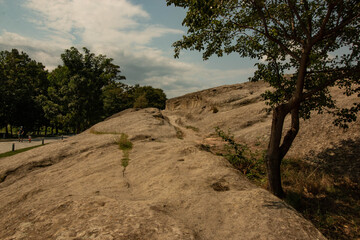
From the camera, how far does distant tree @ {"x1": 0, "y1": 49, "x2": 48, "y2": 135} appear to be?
34.6 metres

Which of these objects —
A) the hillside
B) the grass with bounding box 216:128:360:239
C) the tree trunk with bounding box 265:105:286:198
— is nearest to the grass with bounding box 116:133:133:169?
the hillside

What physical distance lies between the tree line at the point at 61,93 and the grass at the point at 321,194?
19.8m

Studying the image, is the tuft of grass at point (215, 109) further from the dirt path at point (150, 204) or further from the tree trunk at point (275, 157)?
the tree trunk at point (275, 157)

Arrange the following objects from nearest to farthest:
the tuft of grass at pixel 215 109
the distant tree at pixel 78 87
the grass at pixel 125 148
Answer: the grass at pixel 125 148, the distant tree at pixel 78 87, the tuft of grass at pixel 215 109

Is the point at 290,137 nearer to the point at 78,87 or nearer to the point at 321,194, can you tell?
the point at 321,194

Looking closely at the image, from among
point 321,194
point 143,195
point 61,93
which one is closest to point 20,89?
point 61,93

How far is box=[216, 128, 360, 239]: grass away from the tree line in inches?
781

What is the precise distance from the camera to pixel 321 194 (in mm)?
6742

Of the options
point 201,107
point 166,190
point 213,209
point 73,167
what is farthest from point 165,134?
point 201,107

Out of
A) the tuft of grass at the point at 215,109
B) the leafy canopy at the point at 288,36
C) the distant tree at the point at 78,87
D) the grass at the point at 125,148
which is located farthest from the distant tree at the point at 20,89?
the leafy canopy at the point at 288,36

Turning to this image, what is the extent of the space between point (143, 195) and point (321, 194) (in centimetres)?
592

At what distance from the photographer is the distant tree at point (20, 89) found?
113 ft

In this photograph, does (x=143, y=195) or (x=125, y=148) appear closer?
(x=143, y=195)

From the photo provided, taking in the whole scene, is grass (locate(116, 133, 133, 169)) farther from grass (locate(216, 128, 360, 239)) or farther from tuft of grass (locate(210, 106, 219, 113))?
tuft of grass (locate(210, 106, 219, 113))
